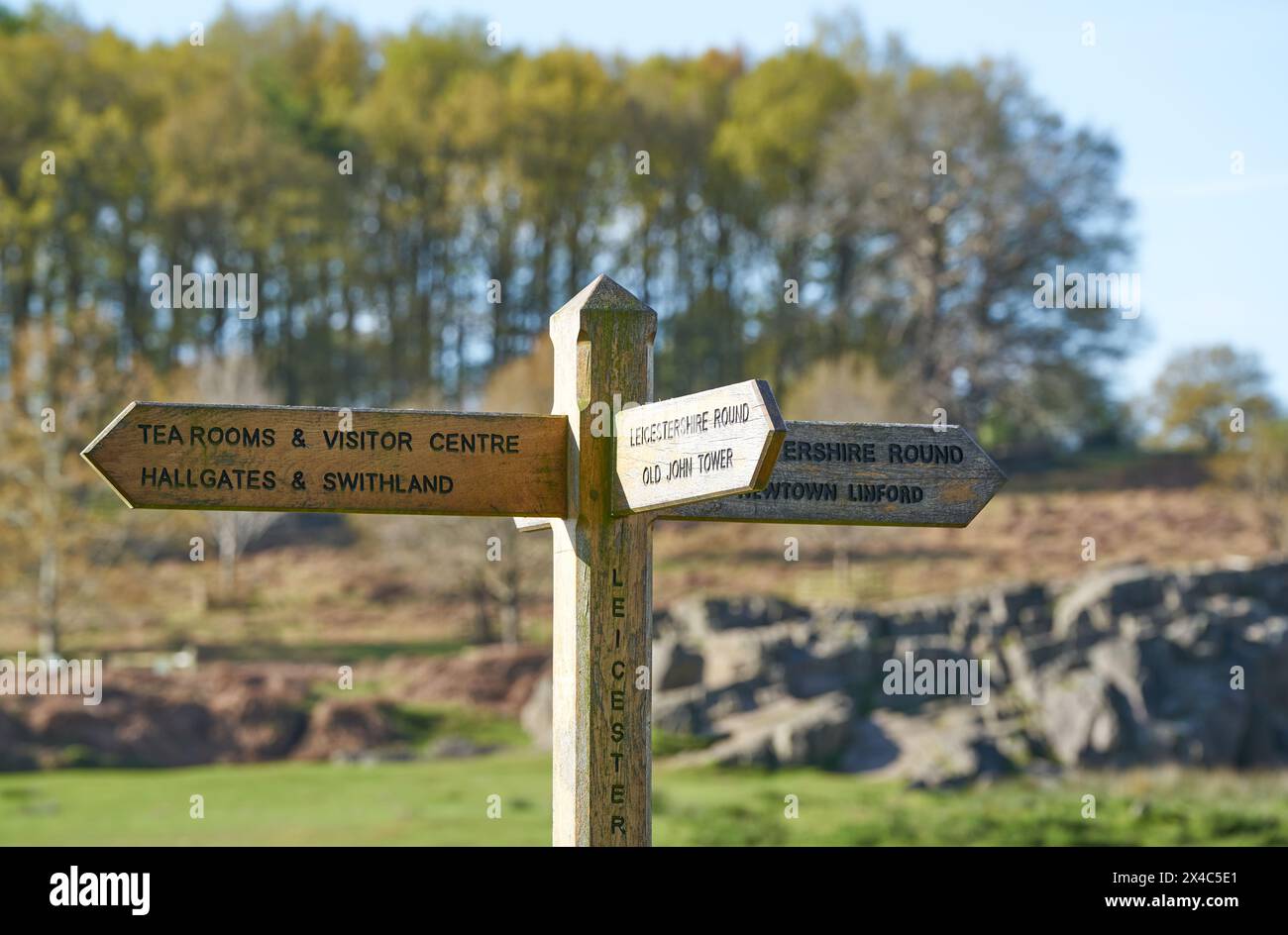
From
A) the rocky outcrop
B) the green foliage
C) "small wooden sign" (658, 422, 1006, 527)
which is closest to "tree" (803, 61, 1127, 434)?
the green foliage

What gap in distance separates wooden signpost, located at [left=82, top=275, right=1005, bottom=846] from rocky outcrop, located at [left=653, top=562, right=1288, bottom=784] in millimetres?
21464

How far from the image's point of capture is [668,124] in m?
54.7

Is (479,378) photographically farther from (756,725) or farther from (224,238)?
(756,725)

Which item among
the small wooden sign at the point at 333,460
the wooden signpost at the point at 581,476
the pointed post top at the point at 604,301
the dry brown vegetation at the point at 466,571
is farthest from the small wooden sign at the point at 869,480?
the dry brown vegetation at the point at 466,571

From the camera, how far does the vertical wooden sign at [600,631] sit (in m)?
4.45

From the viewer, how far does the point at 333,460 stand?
4.44 metres

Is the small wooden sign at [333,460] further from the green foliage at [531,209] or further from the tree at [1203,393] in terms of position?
the tree at [1203,393]

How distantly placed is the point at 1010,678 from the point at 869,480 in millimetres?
25582

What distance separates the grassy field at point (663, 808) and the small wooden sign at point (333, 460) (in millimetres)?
16038

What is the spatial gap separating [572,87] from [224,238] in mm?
11881

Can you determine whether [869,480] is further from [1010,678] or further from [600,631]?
[1010,678]

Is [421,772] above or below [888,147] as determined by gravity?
below

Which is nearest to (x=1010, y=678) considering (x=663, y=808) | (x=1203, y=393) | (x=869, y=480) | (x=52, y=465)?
(x=663, y=808)

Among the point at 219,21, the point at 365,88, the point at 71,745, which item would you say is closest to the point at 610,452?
the point at 71,745
